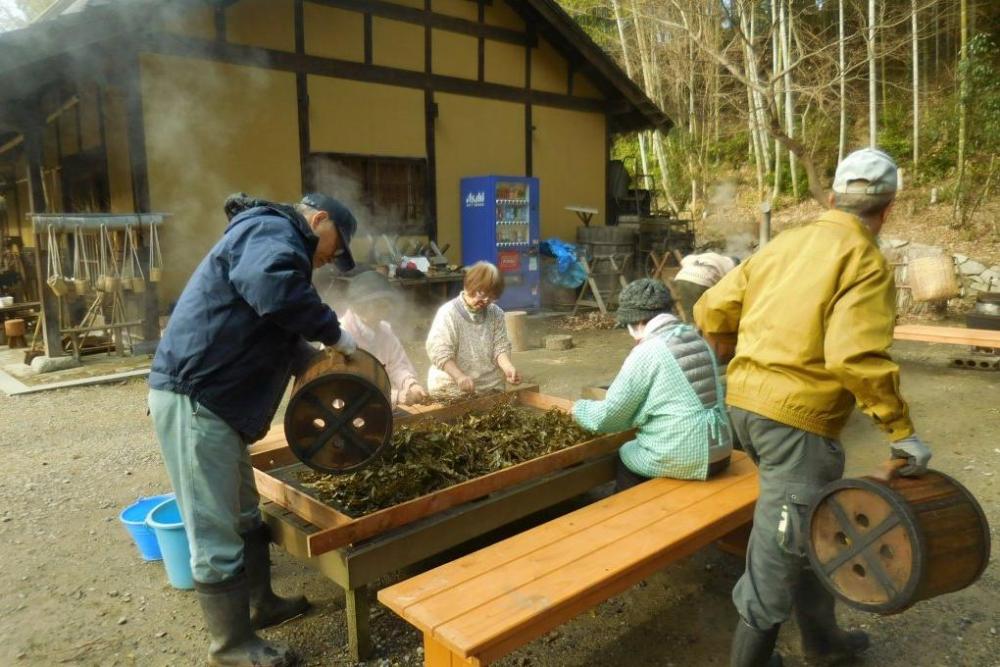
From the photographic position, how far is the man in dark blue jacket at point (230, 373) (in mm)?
2479

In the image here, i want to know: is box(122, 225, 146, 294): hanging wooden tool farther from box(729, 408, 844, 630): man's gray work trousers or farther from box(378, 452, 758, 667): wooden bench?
box(729, 408, 844, 630): man's gray work trousers

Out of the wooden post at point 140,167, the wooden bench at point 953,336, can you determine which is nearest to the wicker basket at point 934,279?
the wooden bench at point 953,336

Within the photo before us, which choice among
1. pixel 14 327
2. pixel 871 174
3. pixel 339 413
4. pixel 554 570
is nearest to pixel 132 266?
pixel 14 327

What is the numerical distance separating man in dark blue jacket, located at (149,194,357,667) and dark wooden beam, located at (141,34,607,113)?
7.47 meters

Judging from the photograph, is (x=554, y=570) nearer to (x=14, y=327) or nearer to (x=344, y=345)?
(x=344, y=345)

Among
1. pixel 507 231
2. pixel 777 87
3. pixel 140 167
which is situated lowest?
pixel 507 231

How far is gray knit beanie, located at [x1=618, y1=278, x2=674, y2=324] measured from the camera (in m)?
3.21

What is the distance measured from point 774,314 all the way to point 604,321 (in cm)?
968

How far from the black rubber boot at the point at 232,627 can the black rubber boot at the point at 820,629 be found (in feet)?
6.47

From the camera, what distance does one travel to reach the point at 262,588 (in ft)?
10.1

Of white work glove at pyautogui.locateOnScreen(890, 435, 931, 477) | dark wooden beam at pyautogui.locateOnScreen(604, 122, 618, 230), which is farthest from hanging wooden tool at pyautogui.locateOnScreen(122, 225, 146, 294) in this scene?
dark wooden beam at pyautogui.locateOnScreen(604, 122, 618, 230)

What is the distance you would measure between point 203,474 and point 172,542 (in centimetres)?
91

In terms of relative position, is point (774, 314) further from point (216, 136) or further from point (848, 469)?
point (216, 136)

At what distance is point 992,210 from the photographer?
50.6 feet
